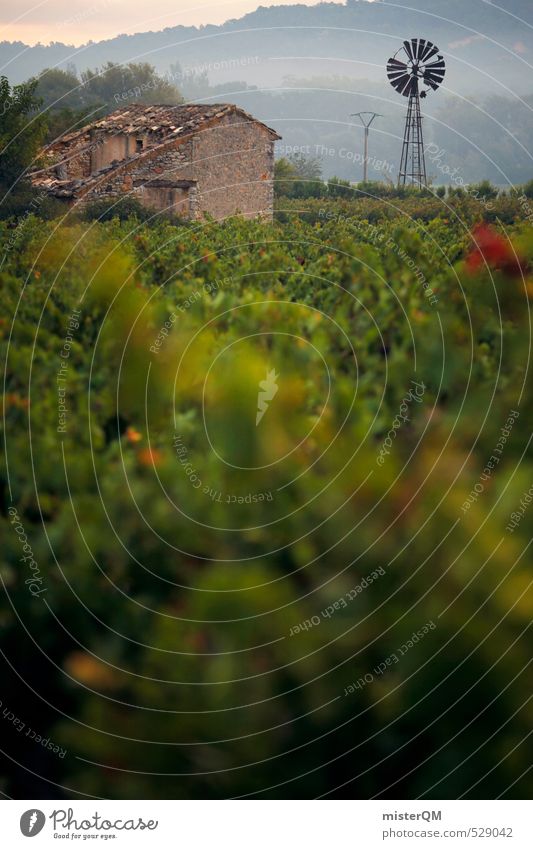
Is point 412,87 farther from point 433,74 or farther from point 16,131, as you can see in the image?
point 16,131

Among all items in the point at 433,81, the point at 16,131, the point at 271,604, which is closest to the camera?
the point at 271,604

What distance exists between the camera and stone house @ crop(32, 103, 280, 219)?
20.0 meters

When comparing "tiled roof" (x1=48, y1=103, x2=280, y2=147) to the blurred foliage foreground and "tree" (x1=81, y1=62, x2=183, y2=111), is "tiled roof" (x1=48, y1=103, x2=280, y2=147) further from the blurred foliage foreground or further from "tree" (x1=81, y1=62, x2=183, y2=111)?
"tree" (x1=81, y1=62, x2=183, y2=111)

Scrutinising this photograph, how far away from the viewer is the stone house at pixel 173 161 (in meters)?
20.0

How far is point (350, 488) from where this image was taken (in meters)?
1.80

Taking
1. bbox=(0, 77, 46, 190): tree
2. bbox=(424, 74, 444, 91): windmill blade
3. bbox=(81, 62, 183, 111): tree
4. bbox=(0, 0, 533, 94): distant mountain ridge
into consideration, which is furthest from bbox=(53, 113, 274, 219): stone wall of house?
bbox=(81, 62, 183, 111): tree

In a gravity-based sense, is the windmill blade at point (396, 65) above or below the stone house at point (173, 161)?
below

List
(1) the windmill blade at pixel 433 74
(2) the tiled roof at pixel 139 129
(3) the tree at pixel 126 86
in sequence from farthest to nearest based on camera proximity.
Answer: (3) the tree at pixel 126 86 < (2) the tiled roof at pixel 139 129 < (1) the windmill blade at pixel 433 74

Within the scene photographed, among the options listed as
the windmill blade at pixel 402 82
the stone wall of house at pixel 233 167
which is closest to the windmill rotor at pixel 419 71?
the windmill blade at pixel 402 82

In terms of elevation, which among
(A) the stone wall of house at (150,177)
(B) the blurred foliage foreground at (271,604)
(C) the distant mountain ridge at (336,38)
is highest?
(A) the stone wall of house at (150,177)

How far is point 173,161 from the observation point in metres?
21.7

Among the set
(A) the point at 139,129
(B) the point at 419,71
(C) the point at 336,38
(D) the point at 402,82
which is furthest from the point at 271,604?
(C) the point at 336,38

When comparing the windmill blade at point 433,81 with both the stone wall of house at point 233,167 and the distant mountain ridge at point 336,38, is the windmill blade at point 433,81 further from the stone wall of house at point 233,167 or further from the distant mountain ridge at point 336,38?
the stone wall of house at point 233,167

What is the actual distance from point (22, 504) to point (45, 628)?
2.24 feet
